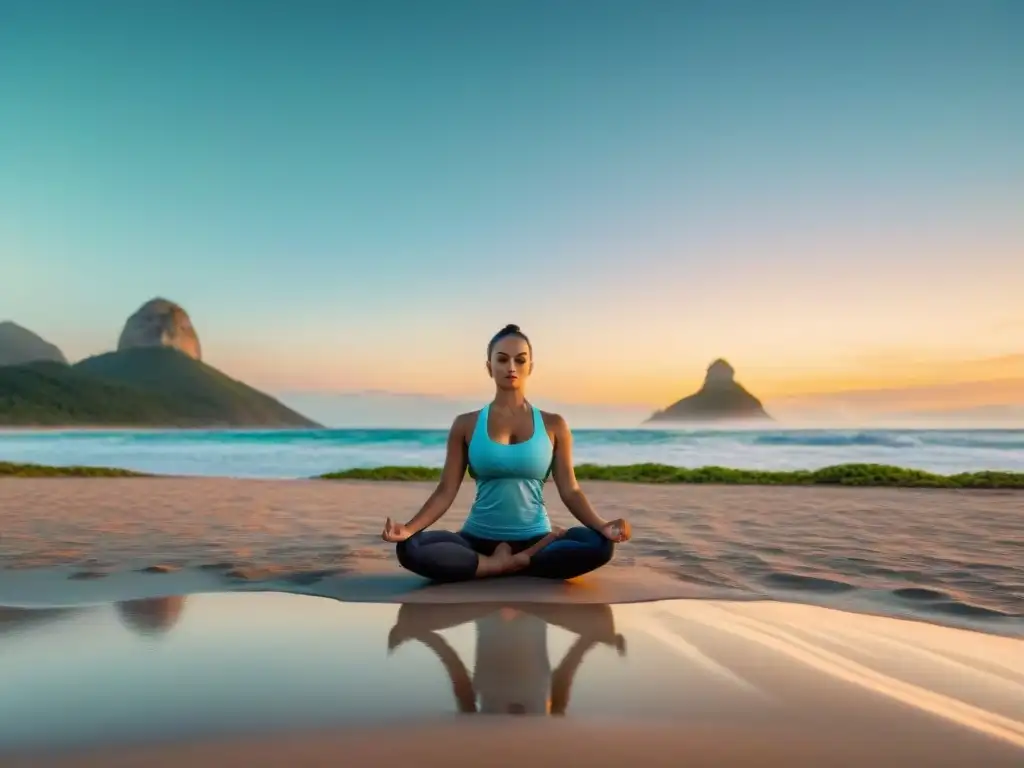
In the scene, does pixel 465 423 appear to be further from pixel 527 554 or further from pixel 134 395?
pixel 134 395

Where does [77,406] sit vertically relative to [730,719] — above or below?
above

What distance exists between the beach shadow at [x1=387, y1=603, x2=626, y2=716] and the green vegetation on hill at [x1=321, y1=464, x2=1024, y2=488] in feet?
40.5

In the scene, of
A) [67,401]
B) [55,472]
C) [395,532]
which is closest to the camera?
[395,532]

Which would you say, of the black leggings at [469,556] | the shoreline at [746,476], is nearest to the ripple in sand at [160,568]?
the black leggings at [469,556]

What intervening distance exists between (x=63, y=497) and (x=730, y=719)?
475 inches

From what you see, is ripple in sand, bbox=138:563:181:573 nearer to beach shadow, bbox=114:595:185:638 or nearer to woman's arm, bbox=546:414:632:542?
beach shadow, bbox=114:595:185:638

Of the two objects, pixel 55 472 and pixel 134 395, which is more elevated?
pixel 134 395

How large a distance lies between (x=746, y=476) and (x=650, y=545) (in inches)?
391

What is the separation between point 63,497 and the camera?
11750mm

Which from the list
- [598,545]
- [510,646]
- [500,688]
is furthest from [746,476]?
[500,688]

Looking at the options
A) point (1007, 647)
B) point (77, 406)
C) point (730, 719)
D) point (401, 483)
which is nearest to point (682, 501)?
point (401, 483)

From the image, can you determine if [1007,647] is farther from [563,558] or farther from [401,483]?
[401,483]

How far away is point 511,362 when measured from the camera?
4.86 metres

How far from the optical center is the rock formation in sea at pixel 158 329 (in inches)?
5531
